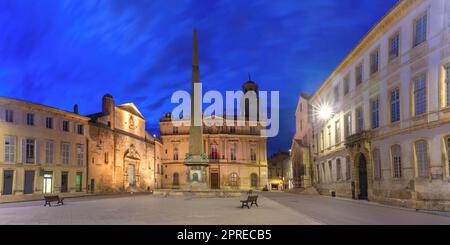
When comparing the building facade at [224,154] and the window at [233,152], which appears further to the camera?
the window at [233,152]

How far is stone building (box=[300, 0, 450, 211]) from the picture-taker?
743 inches

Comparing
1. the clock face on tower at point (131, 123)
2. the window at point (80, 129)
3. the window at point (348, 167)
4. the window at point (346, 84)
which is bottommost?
the window at point (348, 167)

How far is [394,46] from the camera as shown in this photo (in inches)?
939

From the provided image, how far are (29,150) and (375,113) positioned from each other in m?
30.1

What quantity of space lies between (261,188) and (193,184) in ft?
118

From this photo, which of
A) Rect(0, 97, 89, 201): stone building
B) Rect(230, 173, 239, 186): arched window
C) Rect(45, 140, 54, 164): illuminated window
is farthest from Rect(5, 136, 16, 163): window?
Rect(230, 173, 239, 186): arched window

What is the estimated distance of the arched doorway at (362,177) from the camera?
1151 inches

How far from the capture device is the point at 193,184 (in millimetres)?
35938

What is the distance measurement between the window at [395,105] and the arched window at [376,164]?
322 centimetres

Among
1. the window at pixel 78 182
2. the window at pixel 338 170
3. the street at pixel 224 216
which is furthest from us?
the window at pixel 78 182

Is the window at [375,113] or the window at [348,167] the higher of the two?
the window at [375,113]

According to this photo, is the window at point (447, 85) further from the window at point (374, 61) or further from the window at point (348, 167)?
the window at point (348, 167)

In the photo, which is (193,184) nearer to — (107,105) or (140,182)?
(107,105)

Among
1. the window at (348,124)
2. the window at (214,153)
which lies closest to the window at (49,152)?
the window at (348,124)
